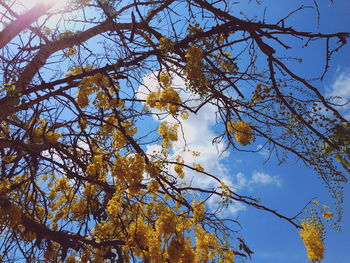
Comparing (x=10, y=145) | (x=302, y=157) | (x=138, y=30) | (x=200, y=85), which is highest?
(x=138, y=30)

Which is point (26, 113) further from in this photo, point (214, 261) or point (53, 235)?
point (214, 261)

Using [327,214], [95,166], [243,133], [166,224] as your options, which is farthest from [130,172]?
[327,214]

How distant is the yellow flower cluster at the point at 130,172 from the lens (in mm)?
2398

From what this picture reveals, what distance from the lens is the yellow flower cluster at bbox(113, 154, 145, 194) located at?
94.4 inches

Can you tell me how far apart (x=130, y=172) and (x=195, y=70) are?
1072mm

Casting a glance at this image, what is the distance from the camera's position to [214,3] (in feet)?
8.94

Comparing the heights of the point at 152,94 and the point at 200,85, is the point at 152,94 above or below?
above

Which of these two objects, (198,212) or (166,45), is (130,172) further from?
(166,45)

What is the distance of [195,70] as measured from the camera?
2518mm

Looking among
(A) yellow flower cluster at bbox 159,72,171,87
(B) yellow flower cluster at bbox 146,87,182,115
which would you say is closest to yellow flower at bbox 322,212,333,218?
(B) yellow flower cluster at bbox 146,87,182,115

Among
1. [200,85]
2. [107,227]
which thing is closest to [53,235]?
[107,227]

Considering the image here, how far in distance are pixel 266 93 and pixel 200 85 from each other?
69 cm

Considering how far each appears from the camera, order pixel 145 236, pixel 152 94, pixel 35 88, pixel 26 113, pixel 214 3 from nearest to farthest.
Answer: pixel 145 236 < pixel 214 3 < pixel 35 88 < pixel 26 113 < pixel 152 94

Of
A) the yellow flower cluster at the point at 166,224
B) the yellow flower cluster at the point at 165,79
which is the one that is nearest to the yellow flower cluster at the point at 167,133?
the yellow flower cluster at the point at 165,79
